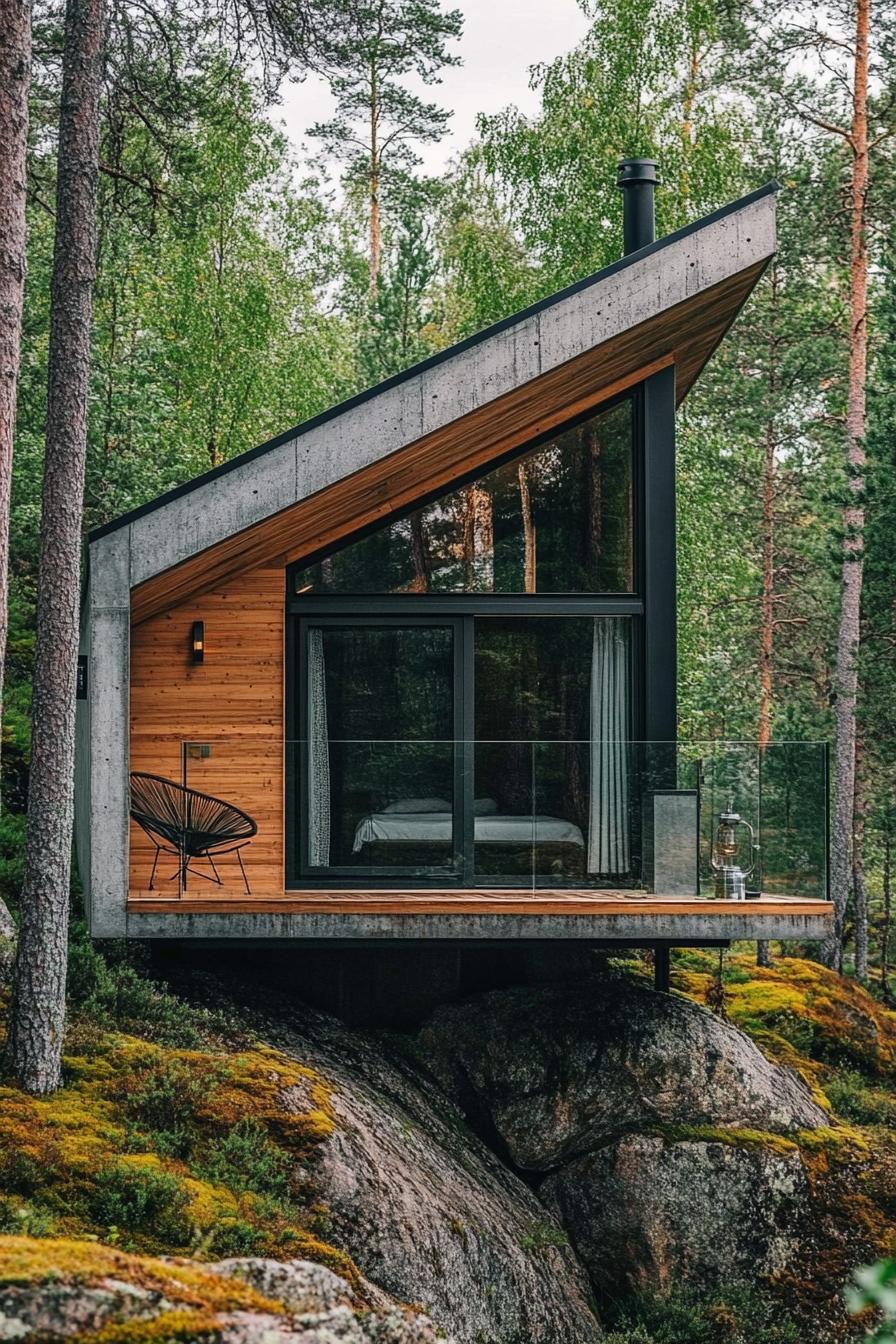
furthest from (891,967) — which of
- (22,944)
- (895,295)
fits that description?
(22,944)

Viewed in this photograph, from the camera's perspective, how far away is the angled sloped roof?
980cm

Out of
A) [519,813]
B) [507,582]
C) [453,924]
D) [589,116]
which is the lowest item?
[453,924]

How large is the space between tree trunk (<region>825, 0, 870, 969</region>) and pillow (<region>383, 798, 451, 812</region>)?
28.1 feet

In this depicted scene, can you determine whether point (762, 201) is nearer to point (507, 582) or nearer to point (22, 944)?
point (507, 582)

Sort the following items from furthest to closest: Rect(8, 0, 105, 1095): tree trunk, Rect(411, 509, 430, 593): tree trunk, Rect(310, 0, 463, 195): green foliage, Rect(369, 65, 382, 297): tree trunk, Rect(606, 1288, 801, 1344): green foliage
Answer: Rect(369, 65, 382, 297): tree trunk
Rect(310, 0, 463, 195): green foliage
Rect(411, 509, 430, 593): tree trunk
Rect(606, 1288, 801, 1344): green foliage
Rect(8, 0, 105, 1095): tree trunk

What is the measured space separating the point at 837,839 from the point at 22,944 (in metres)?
12.4

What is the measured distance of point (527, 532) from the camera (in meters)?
11.2

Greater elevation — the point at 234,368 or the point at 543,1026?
the point at 234,368

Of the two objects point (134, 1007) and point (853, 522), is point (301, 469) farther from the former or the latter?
point (853, 522)

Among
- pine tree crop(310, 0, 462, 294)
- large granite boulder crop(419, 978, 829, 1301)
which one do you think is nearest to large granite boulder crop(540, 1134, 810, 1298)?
large granite boulder crop(419, 978, 829, 1301)

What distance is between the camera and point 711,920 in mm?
10055

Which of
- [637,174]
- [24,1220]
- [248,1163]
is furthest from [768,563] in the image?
[24,1220]

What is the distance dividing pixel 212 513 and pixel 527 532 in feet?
8.96

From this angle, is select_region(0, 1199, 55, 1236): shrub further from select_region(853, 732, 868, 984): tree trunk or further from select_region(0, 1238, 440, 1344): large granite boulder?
select_region(853, 732, 868, 984): tree trunk
